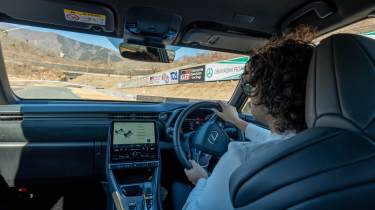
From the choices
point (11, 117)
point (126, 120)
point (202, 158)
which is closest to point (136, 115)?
point (126, 120)

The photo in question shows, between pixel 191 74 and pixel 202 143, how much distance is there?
1914 mm

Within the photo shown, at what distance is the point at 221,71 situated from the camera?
4023 mm

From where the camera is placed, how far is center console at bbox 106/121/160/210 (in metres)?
2.59

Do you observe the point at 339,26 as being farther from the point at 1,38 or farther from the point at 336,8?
the point at 1,38

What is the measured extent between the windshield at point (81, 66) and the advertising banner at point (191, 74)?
0.39ft

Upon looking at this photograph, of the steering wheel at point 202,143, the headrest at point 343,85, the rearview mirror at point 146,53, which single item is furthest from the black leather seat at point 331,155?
the rearview mirror at point 146,53

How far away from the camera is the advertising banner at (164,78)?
384cm

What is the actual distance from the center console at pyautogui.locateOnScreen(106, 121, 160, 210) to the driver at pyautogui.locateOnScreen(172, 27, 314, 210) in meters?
1.11

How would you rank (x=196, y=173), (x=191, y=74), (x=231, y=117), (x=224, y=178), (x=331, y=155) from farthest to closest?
1. (x=191, y=74)
2. (x=231, y=117)
3. (x=196, y=173)
4. (x=224, y=178)
5. (x=331, y=155)

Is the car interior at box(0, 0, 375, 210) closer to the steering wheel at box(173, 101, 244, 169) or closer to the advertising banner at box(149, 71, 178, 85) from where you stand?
the steering wheel at box(173, 101, 244, 169)

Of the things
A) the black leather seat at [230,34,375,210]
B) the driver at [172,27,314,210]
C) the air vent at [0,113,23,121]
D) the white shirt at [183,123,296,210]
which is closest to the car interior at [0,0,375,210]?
the air vent at [0,113,23,121]

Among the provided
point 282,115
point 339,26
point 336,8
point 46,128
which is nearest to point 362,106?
point 282,115

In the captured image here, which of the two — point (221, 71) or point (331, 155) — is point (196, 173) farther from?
point (221, 71)

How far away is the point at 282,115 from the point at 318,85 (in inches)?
10.1
